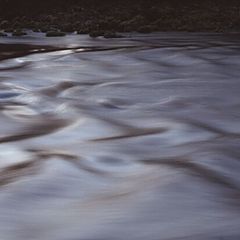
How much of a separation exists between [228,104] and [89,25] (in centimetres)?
1264

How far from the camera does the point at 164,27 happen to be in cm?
2028

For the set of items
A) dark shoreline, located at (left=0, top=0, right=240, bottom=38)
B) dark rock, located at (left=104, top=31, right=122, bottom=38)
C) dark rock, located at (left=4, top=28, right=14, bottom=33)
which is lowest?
dark rock, located at (left=104, top=31, right=122, bottom=38)

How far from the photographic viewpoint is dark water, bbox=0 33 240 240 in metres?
4.06

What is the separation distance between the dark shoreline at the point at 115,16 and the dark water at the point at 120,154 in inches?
323

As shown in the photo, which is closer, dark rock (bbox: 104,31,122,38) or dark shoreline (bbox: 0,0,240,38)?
dark rock (bbox: 104,31,122,38)

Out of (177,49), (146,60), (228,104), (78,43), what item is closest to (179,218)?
(228,104)

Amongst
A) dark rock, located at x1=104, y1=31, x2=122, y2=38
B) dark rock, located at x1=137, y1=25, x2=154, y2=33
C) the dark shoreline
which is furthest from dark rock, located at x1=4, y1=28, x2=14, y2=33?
dark rock, located at x1=137, y1=25, x2=154, y2=33

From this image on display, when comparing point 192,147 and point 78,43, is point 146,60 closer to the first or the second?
point 78,43

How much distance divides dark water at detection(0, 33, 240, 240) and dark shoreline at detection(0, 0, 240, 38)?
8199mm

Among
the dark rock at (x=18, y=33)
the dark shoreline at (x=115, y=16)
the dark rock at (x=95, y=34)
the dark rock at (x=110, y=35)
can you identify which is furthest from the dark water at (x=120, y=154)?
the dark shoreline at (x=115, y=16)

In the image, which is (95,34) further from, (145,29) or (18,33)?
(18,33)

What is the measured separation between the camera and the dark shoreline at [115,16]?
64.6 feet

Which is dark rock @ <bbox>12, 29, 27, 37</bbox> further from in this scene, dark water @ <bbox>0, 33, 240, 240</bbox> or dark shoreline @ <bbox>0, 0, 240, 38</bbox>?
dark water @ <bbox>0, 33, 240, 240</bbox>

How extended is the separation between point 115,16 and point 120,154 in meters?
17.2
